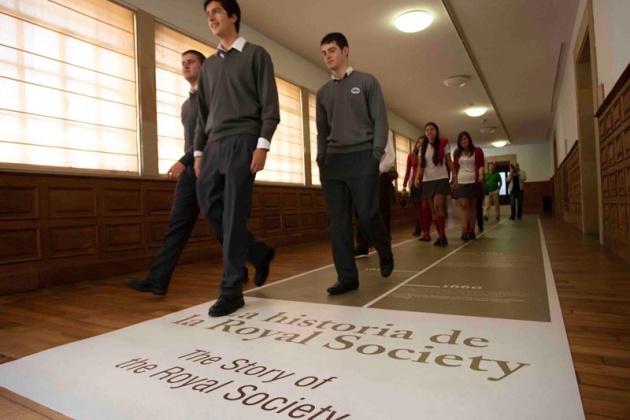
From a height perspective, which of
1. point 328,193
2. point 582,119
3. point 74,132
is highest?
point 582,119

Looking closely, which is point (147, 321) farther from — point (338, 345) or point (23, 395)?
point (338, 345)

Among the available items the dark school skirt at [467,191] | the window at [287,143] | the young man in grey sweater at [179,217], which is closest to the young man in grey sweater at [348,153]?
the young man in grey sweater at [179,217]

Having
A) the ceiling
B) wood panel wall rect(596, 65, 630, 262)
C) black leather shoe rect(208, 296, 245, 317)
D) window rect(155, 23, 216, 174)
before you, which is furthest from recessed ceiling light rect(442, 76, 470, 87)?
black leather shoe rect(208, 296, 245, 317)

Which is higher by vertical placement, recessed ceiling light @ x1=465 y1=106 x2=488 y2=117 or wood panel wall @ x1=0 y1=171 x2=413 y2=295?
recessed ceiling light @ x1=465 y1=106 x2=488 y2=117

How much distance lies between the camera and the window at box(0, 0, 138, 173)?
9.87 ft

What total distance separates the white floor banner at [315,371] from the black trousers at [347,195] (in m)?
0.55

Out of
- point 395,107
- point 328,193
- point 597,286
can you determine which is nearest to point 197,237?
point 328,193

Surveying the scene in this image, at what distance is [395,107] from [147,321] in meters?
9.59

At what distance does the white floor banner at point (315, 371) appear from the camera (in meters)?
0.96

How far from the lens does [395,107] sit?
34.2 ft

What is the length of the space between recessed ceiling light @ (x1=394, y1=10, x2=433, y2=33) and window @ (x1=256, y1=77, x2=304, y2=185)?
192 centimetres

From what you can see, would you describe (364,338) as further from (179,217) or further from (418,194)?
(418,194)

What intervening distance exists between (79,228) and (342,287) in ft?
7.60

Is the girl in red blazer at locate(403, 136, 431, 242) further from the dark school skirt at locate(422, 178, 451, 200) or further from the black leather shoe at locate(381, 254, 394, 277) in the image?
the black leather shoe at locate(381, 254, 394, 277)
